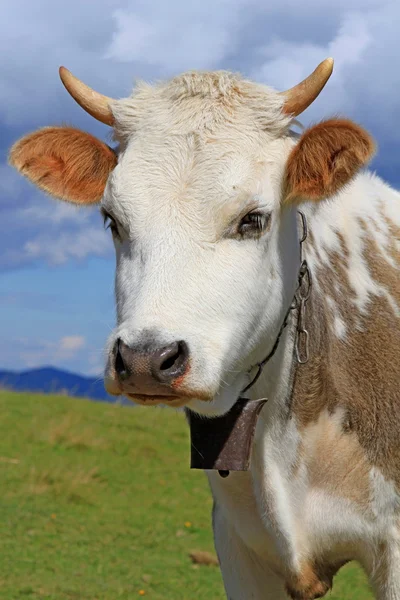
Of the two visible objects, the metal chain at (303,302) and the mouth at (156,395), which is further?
the metal chain at (303,302)

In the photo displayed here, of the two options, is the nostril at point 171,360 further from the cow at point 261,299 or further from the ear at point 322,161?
the ear at point 322,161

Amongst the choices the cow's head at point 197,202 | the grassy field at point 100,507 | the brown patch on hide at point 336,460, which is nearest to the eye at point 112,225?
the cow's head at point 197,202

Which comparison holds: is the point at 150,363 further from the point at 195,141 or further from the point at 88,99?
the point at 88,99

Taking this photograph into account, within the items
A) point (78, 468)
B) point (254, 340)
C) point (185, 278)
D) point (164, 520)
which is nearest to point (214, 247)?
point (185, 278)

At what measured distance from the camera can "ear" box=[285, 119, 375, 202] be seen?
4.06 metres

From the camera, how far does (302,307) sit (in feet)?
14.7

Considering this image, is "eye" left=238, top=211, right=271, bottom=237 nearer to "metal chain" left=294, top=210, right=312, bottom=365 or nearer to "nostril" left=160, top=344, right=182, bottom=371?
"metal chain" left=294, top=210, right=312, bottom=365

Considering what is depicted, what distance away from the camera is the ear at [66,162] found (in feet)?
14.4

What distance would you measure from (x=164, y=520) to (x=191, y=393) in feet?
23.4

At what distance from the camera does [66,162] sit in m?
4.41

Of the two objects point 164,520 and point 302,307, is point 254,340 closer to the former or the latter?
point 302,307

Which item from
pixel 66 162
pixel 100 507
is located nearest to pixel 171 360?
pixel 66 162

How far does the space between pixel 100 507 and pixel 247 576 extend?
19.7 ft

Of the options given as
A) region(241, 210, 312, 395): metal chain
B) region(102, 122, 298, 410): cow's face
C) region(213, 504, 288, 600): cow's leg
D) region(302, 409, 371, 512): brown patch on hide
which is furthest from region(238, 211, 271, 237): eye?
region(213, 504, 288, 600): cow's leg
